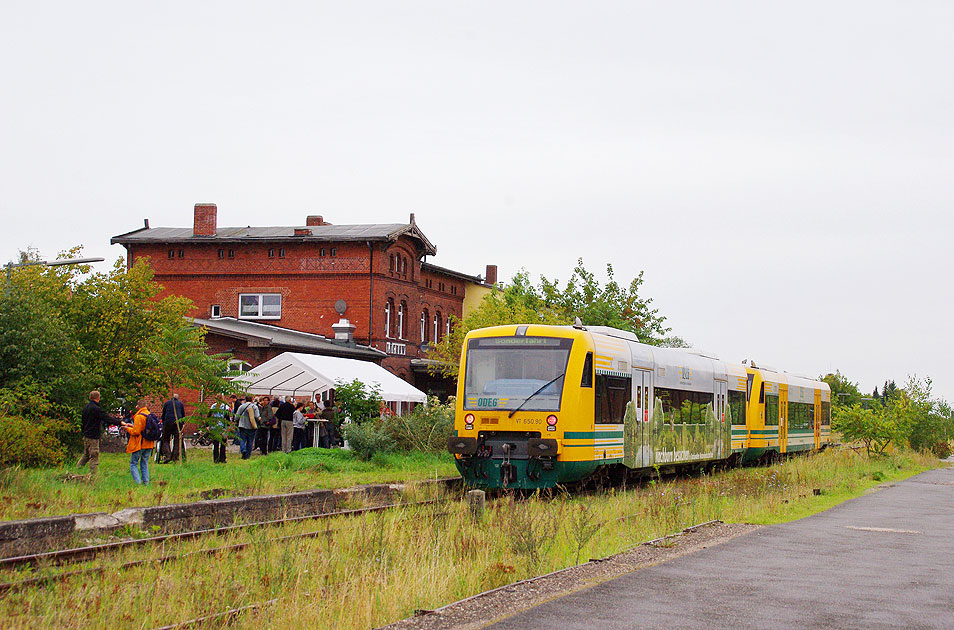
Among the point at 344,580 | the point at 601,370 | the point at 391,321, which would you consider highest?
the point at 391,321

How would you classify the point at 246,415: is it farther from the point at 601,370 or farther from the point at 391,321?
the point at 391,321

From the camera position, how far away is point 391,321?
2226 inches

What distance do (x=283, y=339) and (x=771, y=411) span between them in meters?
21.3

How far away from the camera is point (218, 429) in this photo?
2519cm

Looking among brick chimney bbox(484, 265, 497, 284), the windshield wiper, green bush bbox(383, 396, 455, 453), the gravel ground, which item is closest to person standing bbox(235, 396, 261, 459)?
green bush bbox(383, 396, 455, 453)

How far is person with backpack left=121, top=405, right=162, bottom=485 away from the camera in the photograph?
1883 cm

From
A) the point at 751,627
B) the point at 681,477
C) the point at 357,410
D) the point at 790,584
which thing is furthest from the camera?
the point at 357,410

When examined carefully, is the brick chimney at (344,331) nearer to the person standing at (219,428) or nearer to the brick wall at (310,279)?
the brick wall at (310,279)

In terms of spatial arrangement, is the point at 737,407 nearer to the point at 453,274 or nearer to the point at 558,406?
the point at 558,406

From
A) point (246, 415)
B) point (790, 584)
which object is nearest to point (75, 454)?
point (246, 415)

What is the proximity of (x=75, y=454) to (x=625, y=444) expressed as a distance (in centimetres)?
1182

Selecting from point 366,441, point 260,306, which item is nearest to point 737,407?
point 366,441

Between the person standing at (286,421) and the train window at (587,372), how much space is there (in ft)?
39.4

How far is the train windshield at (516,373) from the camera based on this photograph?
62.1ft
